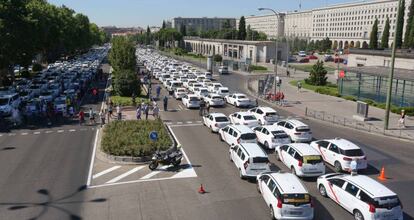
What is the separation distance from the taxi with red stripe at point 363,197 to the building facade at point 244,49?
7370 centimetres

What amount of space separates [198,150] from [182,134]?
456 centimetres

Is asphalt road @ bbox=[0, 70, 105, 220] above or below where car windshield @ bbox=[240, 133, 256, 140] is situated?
below

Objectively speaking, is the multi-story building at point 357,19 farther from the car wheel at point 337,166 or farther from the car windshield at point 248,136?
the car wheel at point 337,166

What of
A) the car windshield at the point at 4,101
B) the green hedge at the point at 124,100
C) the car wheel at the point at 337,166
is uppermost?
the car windshield at the point at 4,101

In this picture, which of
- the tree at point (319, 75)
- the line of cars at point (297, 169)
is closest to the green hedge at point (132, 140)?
the line of cars at point (297, 169)

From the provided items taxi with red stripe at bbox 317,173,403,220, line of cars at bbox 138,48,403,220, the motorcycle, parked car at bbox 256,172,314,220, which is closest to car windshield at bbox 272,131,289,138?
line of cars at bbox 138,48,403,220

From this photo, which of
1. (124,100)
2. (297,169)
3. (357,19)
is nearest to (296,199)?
(297,169)

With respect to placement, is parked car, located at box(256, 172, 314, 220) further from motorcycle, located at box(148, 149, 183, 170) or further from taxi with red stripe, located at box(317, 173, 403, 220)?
motorcycle, located at box(148, 149, 183, 170)

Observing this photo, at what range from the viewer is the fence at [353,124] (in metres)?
29.2

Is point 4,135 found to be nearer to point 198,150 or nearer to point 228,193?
point 198,150

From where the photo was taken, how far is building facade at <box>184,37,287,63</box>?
346 feet

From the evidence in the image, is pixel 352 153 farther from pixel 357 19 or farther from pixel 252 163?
pixel 357 19

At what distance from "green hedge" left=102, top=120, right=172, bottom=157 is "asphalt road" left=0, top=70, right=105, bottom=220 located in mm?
1492

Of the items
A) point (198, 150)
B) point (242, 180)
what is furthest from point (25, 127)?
point (242, 180)
